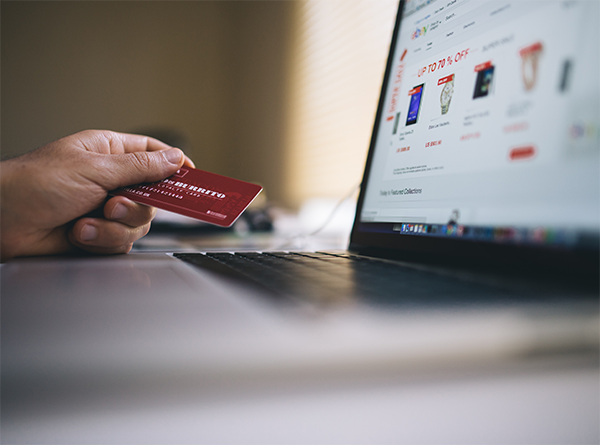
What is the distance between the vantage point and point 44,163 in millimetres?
580

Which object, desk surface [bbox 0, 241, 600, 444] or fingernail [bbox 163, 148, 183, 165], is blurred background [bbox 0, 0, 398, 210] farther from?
desk surface [bbox 0, 241, 600, 444]

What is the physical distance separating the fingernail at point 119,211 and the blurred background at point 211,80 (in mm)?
1489

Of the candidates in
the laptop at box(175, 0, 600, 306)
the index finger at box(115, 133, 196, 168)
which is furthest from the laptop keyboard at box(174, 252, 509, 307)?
the index finger at box(115, 133, 196, 168)

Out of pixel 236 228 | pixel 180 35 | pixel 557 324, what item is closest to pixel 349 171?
pixel 236 228

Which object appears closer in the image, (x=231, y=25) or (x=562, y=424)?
(x=562, y=424)

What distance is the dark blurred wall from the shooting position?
315cm

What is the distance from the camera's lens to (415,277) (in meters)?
0.35

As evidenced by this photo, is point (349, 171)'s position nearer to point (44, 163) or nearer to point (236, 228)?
point (236, 228)

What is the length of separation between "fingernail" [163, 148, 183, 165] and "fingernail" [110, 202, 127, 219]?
99 mm

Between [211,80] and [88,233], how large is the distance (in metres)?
3.43

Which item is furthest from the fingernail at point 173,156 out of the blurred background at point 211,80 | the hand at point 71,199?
the blurred background at point 211,80

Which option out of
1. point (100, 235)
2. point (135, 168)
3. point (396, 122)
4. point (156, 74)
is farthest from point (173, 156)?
point (156, 74)

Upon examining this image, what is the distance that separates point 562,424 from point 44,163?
0.64 m

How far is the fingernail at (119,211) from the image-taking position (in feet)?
2.06
